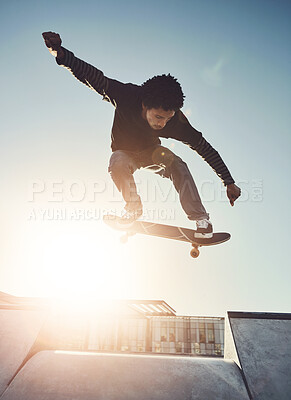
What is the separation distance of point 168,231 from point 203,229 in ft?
1.98

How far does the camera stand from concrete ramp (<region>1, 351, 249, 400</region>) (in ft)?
6.74

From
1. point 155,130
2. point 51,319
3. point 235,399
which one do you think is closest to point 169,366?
point 235,399

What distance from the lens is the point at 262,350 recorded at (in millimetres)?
2461

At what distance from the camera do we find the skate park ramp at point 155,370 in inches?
81.7

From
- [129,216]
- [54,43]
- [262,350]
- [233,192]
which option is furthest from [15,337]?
[233,192]

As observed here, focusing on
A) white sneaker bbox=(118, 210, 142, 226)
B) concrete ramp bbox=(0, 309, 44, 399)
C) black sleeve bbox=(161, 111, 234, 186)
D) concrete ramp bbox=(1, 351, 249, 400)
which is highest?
black sleeve bbox=(161, 111, 234, 186)

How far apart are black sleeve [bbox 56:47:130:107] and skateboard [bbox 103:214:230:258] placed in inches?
75.2

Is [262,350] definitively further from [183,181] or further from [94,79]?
[94,79]

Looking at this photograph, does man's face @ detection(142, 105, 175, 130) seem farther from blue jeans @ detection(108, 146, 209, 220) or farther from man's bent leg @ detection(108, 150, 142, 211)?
man's bent leg @ detection(108, 150, 142, 211)

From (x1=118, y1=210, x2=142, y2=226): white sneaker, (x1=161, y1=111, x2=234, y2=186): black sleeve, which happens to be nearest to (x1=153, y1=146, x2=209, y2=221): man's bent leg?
(x1=161, y1=111, x2=234, y2=186): black sleeve

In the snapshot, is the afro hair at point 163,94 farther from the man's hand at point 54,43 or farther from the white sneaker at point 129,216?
the white sneaker at point 129,216

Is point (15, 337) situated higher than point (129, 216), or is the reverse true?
point (129, 216)

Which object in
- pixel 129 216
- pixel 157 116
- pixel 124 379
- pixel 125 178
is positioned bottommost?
pixel 124 379

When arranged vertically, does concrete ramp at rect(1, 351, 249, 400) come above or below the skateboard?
below
